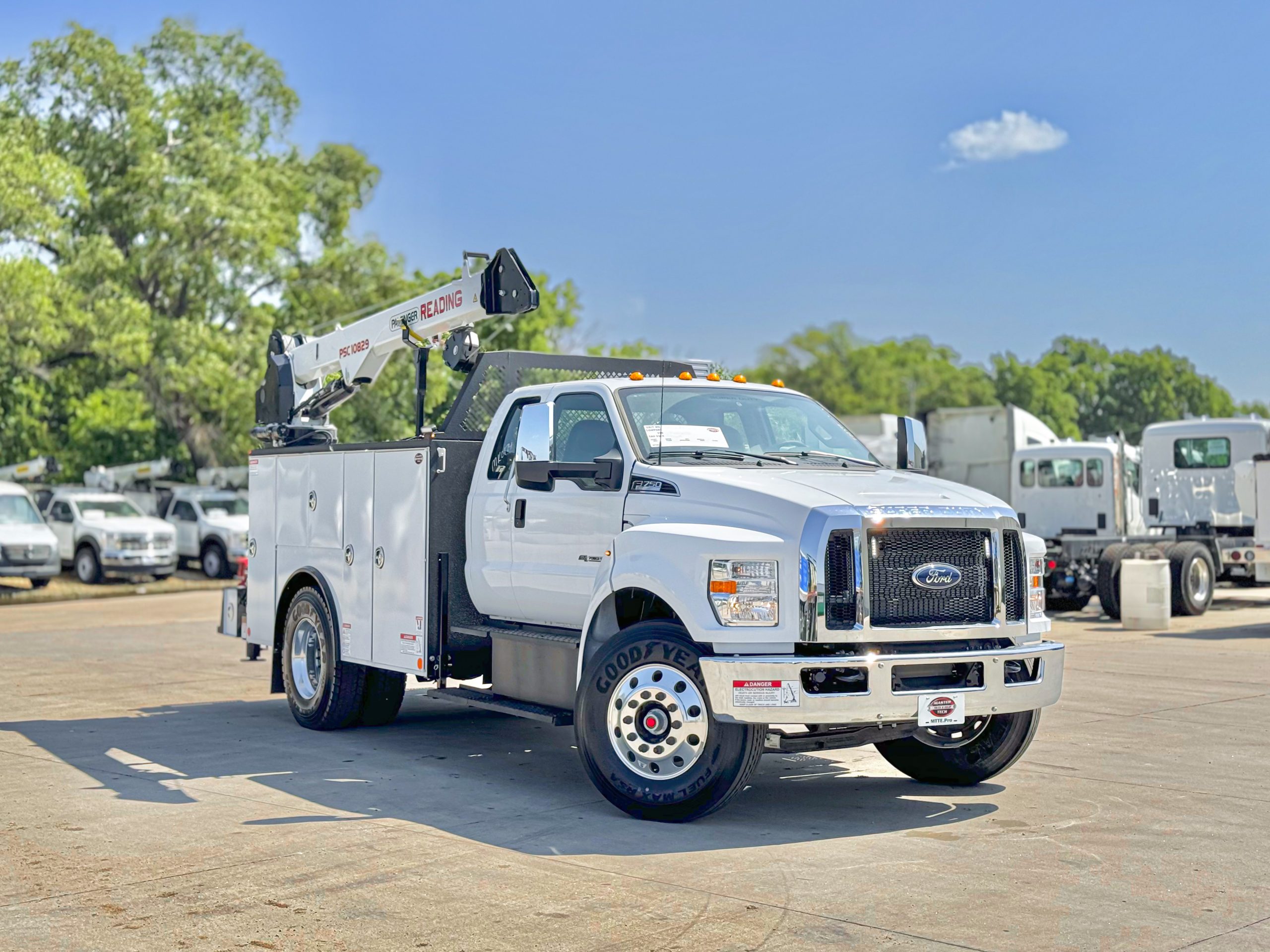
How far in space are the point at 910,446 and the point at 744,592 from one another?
231 centimetres

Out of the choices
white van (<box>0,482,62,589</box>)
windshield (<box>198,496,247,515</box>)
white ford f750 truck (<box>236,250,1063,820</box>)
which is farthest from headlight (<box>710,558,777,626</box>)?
windshield (<box>198,496,247,515</box>)

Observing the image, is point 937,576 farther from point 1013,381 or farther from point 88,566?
point 1013,381

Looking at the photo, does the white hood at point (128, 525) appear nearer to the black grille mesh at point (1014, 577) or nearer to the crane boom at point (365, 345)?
the crane boom at point (365, 345)

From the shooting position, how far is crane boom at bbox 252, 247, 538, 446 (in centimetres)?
1023

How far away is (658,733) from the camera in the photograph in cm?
739

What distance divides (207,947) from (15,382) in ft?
107

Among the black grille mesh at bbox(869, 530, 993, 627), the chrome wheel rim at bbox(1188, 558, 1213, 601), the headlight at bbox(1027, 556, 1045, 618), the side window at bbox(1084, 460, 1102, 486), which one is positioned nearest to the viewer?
the black grille mesh at bbox(869, 530, 993, 627)

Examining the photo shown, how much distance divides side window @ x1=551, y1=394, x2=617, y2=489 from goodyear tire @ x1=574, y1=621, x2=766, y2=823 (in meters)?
1.24

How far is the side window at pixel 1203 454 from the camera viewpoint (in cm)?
2344

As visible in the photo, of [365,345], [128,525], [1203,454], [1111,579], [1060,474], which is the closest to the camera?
[365,345]

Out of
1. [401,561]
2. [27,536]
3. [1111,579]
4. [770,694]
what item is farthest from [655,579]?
[27,536]

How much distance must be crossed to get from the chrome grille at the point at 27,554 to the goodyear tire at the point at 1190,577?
66.0ft

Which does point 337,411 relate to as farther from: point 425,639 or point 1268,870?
point 1268,870

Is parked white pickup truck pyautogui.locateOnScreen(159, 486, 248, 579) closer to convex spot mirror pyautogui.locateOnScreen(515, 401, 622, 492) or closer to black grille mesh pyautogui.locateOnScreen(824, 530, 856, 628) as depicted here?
convex spot mirror pyautogui.locateOnScreen(515, 401, 622, 492)
